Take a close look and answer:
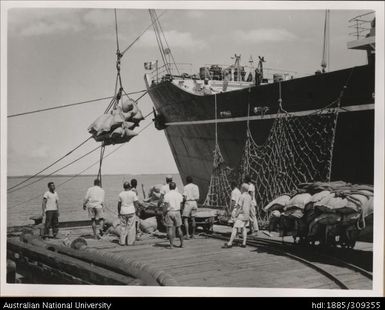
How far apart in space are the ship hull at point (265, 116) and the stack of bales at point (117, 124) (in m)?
3.42

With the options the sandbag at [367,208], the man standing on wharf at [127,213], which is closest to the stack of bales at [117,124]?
the man standing on wharf at [127,213]

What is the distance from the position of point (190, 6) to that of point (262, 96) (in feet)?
14.6

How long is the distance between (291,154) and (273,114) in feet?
3.99

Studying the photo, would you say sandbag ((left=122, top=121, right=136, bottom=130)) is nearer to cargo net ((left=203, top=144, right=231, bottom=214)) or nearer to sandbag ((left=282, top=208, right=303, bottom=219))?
cargo net ((left=203, top=144, right=231, bottom=214))

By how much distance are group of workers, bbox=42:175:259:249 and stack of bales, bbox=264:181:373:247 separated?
0.61m

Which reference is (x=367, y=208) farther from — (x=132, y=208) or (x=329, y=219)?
(x=132, y=208)

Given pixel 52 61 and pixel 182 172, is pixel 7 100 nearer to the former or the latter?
pixel 52 61

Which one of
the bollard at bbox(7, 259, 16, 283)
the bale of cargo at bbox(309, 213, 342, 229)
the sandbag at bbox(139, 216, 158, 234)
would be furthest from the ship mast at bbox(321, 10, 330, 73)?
the bollard at bbox(7, 259, 16, 283)

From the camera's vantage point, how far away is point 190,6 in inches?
295

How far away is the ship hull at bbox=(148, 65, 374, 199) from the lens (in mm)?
9148

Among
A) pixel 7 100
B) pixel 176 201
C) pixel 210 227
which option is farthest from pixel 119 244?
pixel 7 100

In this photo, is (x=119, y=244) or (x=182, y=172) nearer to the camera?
(x=119, y=244)

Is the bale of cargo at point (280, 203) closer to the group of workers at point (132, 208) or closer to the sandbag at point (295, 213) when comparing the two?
the sandbag at point (295, 213)

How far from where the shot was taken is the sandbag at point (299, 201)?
7.32 meters
